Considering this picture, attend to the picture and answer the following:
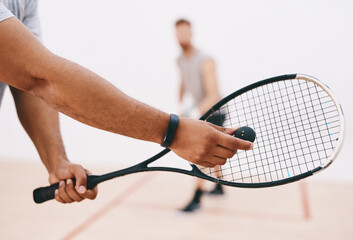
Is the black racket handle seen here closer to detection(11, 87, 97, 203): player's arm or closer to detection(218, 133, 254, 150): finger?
detection(11, 87, 97, 203): player's arm

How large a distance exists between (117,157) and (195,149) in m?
2.93

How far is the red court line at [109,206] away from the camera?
202cm

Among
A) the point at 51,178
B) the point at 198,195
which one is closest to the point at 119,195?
the point at 198,195

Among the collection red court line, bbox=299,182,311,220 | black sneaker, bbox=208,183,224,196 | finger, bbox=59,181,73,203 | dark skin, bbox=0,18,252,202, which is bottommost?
red court line, bbox=299,182,311,220

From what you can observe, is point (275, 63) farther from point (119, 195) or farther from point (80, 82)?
point (80, 82)

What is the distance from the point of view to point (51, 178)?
88cm

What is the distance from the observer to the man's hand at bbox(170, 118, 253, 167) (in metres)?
0.66

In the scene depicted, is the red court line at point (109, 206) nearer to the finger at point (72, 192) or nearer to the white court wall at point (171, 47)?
the white court wall at point (171, 47)

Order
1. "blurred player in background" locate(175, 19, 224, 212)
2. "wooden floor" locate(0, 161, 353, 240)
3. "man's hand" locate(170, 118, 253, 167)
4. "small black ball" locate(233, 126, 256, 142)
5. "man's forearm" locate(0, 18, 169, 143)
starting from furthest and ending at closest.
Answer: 1. "blurred player in background" locate(175, 19, 224, 212)
2. "wooden floor" locate(0, 161, 353, 240)
3. "small black ball" locate(233, 126, 256, 142)
4. "man's hand" locate(170, 118, 253, 167)
5. "man's forearm" locate(0, 18, 169, 143)

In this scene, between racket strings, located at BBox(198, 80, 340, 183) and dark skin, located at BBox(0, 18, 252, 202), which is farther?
racket strings, located at BBox(198, 80, 340, 183)

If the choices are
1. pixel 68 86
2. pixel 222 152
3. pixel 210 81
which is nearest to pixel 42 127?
pixel 68 86

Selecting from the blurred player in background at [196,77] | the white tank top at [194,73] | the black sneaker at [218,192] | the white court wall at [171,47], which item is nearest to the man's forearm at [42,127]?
the blurred player in background at [196,77]

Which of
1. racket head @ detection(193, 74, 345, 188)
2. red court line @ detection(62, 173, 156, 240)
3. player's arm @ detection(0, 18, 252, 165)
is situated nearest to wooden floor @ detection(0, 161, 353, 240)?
red court line @ detection(62, 173, 156, 240)

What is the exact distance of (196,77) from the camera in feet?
8.18
